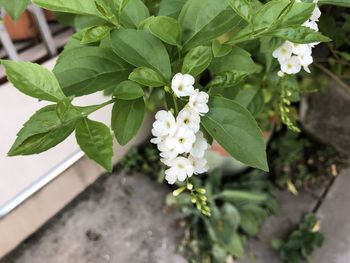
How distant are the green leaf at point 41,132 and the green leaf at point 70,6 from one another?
0.16 meters

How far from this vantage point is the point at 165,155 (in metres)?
0.74

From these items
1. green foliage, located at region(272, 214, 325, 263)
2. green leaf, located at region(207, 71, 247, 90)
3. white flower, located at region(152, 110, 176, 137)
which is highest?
green leaf, located at region(207, 71, 247, 90)

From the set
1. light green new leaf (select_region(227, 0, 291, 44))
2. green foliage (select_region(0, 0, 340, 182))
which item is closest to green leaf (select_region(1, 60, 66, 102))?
green foliage (select_region(0, 0, 340, 182))

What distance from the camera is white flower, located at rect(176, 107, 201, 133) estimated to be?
71cm

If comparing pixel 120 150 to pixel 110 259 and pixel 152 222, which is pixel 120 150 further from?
pixel 110 259

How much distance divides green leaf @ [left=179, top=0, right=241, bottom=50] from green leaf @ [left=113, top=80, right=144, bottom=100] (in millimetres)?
119

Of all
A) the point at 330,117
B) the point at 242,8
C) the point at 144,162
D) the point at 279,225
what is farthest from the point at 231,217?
the point at 242,8

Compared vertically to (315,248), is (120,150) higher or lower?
higher

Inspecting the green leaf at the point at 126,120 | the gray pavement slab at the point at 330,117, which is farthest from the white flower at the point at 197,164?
the gray pavement slab at the point at 330,117

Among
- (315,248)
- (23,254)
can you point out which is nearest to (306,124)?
(315,248)

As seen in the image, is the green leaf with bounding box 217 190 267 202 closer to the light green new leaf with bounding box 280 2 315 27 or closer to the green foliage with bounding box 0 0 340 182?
the green foliage with bounding box 0 0 340 182

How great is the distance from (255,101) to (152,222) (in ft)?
2.88

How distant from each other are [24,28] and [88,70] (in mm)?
880

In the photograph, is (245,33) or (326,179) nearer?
(245,33)
